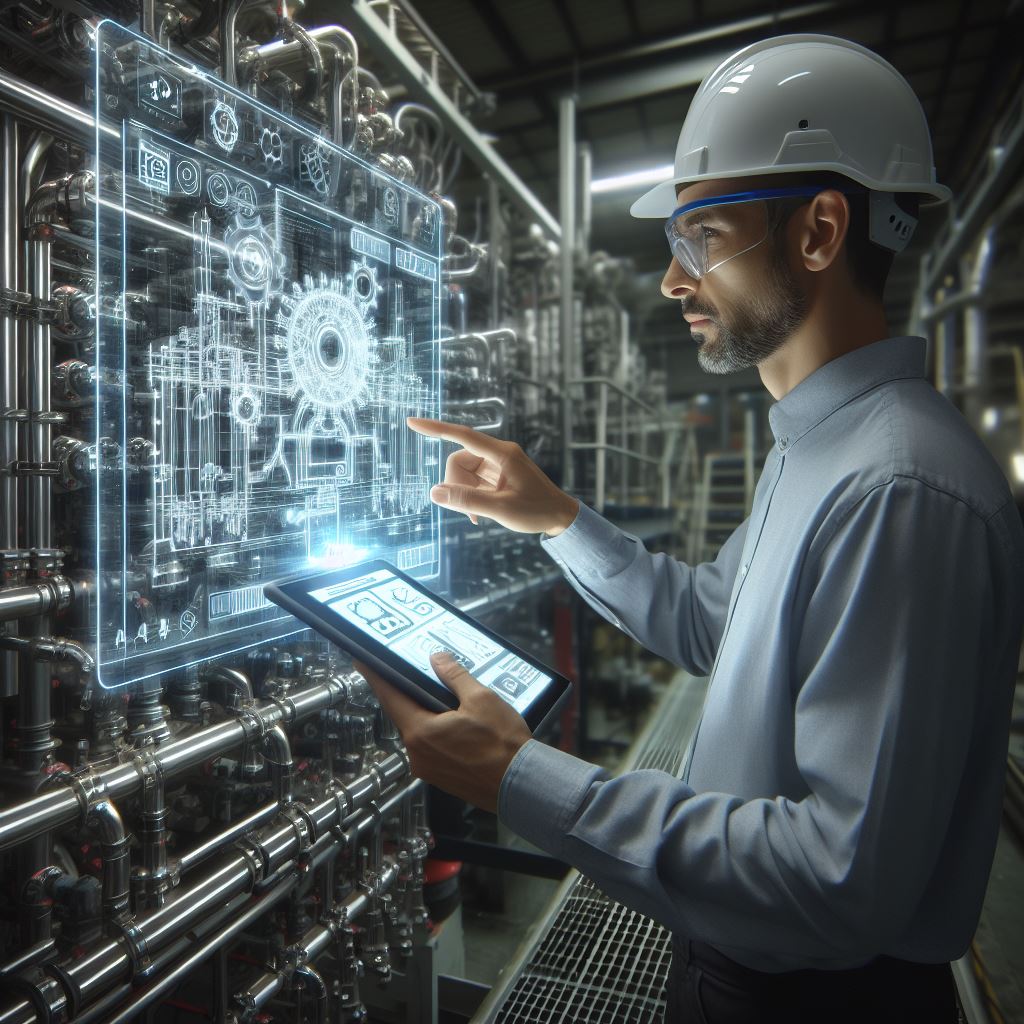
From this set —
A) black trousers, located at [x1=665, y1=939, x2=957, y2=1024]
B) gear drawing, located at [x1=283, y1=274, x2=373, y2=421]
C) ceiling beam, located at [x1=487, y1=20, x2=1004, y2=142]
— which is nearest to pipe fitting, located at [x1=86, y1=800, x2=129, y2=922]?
gear drawing, located at [x1=283, y1=274, x2=373, y2=421]

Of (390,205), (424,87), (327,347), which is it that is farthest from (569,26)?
(327,347)

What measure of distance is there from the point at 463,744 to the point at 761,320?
0.65 m

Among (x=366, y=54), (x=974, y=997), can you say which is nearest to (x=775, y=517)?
(x=974, y=997)

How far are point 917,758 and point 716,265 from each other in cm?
64

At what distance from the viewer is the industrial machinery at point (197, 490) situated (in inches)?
36.2

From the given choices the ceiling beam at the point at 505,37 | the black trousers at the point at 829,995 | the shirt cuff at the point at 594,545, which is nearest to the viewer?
the black trousers at the point at 829,995

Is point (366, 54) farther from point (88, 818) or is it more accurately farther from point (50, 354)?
point (88, 818)

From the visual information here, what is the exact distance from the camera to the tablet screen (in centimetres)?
89

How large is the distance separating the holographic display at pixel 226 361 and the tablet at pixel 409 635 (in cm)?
17

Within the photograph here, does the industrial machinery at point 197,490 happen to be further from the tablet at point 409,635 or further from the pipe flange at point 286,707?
the tablet at point 409,635

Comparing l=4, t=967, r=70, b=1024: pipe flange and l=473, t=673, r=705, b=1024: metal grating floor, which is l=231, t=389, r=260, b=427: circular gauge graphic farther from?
l=473, t=673, r=705, b=1024: metal grating floor

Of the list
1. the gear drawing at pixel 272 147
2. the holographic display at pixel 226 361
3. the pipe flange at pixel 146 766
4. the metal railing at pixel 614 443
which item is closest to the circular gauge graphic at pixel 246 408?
the holographic display at pixel 226 361

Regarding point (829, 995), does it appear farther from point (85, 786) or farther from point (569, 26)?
point (569, 26)

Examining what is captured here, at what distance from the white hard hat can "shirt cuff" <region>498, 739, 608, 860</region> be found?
77 cm
